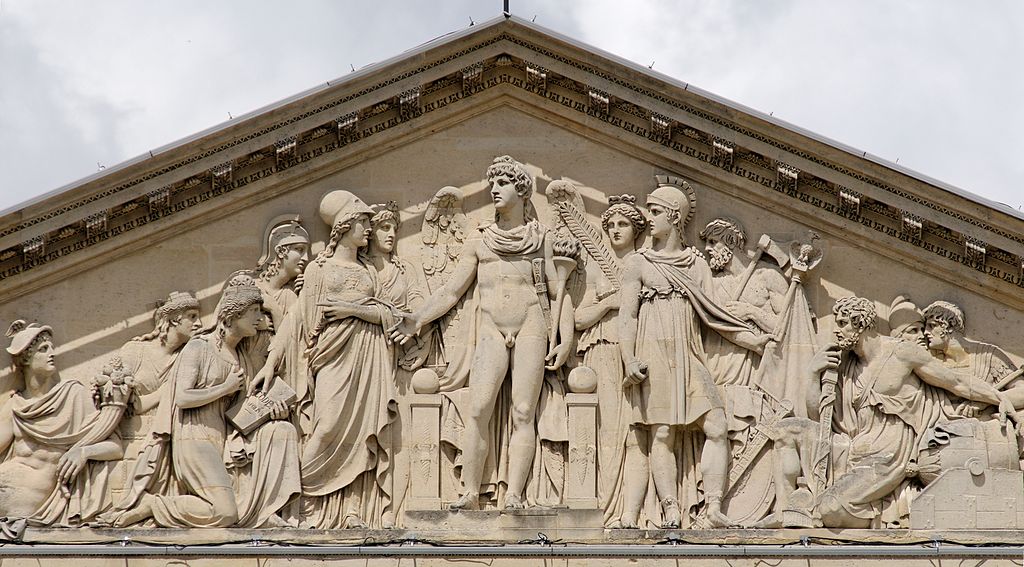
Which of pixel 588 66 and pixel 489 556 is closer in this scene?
pixel 489 556

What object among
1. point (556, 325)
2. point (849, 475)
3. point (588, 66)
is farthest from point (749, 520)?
point (588, 66)

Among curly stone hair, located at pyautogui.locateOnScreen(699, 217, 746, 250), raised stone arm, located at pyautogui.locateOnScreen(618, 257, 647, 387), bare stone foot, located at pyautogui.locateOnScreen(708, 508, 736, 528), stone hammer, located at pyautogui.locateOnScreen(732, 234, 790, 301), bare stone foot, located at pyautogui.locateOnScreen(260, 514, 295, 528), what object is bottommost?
bare stone foot, located at pyautogui.locateOnScreen(260, 514, 295, 528)

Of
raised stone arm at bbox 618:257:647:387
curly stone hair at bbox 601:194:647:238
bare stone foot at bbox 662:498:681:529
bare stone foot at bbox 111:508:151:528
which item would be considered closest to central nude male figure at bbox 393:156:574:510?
raised stone arm at bbox 618:257:647:387

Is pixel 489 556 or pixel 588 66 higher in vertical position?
pixel 588 66

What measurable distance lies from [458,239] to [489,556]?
3.09m

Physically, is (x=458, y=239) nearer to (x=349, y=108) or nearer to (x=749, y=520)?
(x=349, y=108)

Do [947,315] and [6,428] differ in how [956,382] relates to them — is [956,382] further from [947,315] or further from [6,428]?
[6,428]

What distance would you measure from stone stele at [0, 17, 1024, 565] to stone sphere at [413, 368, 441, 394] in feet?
0.09

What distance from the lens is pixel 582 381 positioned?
24141 millimetres

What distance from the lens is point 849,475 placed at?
23844 millimetres

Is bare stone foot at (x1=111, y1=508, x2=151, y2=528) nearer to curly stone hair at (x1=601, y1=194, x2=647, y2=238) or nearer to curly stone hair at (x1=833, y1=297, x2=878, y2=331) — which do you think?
curly stone hair at (x1=601, y1=194, x2=647, y2=238)

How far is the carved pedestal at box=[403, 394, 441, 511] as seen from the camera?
23.9 m

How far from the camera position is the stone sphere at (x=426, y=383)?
79.3ft

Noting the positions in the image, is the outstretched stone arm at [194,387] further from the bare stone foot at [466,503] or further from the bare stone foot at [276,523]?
the bare stone foot at [466,503]
